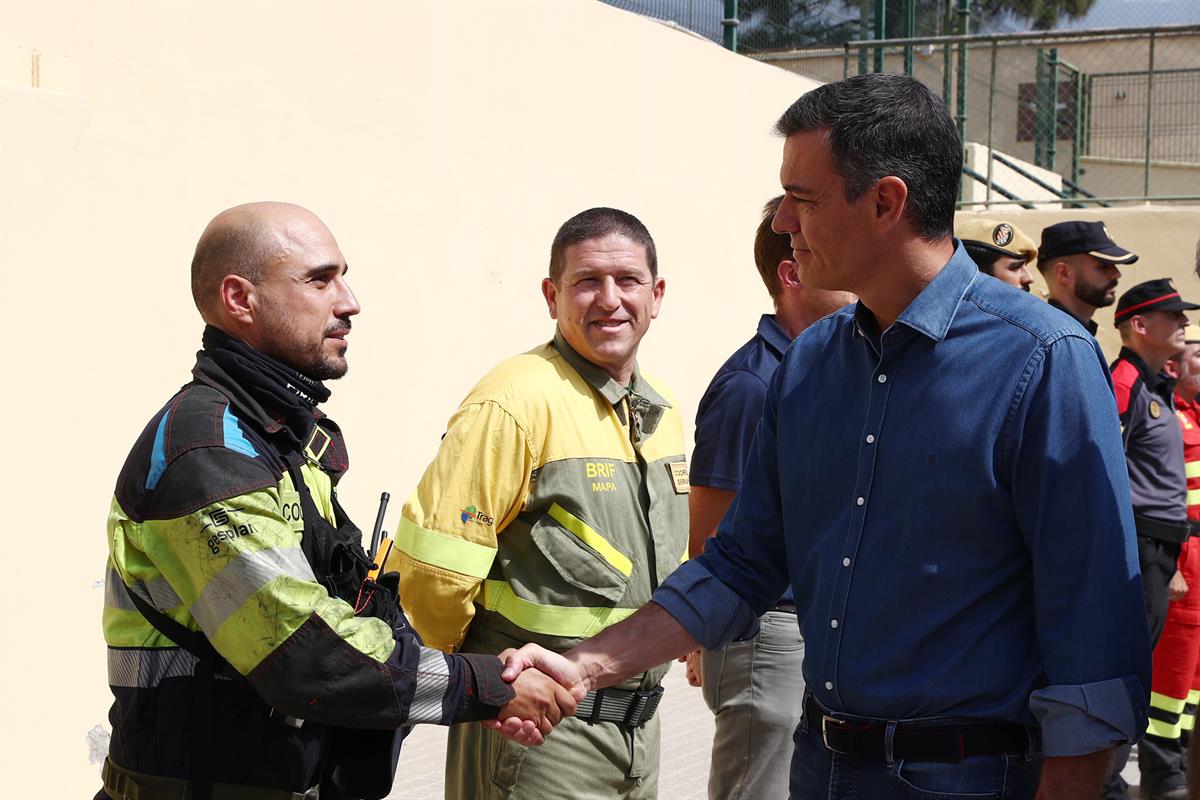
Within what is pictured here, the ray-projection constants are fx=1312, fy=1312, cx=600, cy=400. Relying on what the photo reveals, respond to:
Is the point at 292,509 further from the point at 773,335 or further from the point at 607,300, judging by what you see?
the point at 773,335

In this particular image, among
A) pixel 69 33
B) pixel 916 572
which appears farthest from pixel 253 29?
pixel 916 572

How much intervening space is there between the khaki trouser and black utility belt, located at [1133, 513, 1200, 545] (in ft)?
11.6

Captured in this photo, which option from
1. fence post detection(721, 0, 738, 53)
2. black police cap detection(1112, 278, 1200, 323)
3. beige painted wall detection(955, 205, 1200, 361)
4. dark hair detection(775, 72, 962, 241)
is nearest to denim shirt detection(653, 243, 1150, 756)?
dark hair detection(775, 72, 962, 241)

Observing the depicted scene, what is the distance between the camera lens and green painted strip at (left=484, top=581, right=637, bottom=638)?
3412 millimetres

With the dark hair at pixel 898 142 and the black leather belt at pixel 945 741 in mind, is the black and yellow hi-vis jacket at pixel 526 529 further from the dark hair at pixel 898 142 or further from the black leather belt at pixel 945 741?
the dark hair at pixel 898 142

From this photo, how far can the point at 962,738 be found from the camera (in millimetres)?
2270

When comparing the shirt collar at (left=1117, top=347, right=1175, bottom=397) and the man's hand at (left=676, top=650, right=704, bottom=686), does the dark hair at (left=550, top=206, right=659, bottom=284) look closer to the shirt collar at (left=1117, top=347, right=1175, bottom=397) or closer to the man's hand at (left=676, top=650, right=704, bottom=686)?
the man's hand at (left=676, top=650, right=704, bottom=686)

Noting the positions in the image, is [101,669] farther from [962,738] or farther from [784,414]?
[962,738]

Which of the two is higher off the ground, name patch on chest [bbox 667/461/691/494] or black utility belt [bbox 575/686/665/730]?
name patch on chest [bbox 667/461/691/494]

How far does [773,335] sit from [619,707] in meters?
1.33

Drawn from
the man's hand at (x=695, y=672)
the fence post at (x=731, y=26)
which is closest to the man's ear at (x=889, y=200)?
the man's hand at (x=695, y=672)

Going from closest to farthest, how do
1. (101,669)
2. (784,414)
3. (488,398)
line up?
(784,414)
(488,398)
(101,669)

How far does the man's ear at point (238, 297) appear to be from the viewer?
9.29 ft

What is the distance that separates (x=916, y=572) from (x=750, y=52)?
34.2 feet
